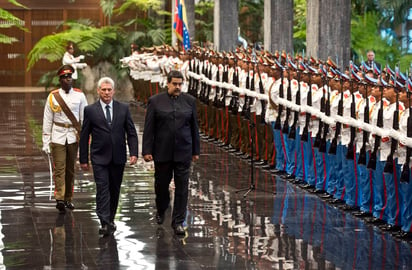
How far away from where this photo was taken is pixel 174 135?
1265 cm

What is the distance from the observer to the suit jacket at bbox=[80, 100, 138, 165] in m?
12.5

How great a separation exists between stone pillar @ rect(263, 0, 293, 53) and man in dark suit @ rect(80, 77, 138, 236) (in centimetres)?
1438

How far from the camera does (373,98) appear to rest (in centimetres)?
1360

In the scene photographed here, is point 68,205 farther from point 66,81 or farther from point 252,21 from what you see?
point 252,21

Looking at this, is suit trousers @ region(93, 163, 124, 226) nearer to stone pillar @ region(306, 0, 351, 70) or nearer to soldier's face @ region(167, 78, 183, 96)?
soldier's face @ region(167, 78, 183, 96)

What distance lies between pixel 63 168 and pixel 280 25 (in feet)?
43.6

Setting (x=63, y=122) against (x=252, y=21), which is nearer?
(x=63, y=122)

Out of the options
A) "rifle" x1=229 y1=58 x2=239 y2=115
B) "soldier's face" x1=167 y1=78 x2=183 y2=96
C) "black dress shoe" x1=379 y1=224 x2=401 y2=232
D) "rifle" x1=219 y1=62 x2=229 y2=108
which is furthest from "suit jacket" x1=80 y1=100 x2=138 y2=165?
"rifle" x1=219 y1=62 x2=229 y2=108

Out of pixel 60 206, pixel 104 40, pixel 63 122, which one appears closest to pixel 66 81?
pixel 63 122

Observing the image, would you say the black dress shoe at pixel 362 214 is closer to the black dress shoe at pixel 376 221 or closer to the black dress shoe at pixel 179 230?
the black dress shoe at pixel 376 221

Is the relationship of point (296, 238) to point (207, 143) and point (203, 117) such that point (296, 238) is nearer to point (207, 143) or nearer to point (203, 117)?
point (207, 143)

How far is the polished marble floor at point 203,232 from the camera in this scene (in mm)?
11172

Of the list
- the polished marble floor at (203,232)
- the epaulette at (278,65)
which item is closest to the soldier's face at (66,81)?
the polished marble floor at (203,232)

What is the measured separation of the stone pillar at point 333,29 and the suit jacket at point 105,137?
7712 mm
